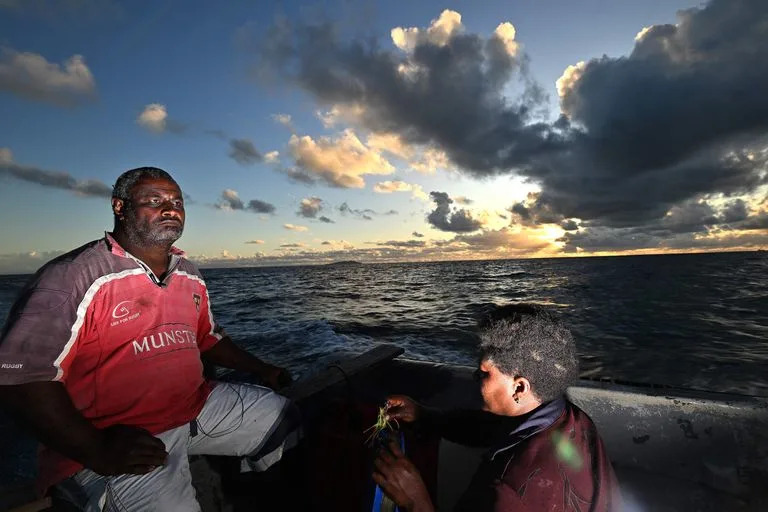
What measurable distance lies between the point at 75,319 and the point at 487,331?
221cm

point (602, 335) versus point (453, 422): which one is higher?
point (453, 422)

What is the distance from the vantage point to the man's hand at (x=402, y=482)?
156 cm

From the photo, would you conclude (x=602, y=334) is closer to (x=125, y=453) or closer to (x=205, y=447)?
(x=205, y=447)

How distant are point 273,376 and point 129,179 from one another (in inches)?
76.8

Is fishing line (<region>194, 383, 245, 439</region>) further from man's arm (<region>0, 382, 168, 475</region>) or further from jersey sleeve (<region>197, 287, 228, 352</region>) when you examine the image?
man's arm (<region>0, 382, 168, 475</region>)

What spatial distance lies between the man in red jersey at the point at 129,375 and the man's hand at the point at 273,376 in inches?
9.1

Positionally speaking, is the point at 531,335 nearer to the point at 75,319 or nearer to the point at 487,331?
the point at 487,331

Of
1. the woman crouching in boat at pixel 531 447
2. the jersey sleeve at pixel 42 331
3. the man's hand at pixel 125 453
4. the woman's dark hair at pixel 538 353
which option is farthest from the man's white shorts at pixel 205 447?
the woman's dark hair at pixel 538 353

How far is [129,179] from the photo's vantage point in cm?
243

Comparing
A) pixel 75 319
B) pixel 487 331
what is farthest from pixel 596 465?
pixel 75 319

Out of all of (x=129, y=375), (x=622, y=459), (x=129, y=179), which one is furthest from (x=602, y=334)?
(x=129, y=179)

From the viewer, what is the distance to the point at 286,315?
17641mm

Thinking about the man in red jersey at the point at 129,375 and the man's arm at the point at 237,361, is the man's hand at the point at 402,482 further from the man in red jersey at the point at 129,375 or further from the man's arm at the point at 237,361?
the man's arm at the point at 237,361

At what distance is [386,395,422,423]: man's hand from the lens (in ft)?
7.89
